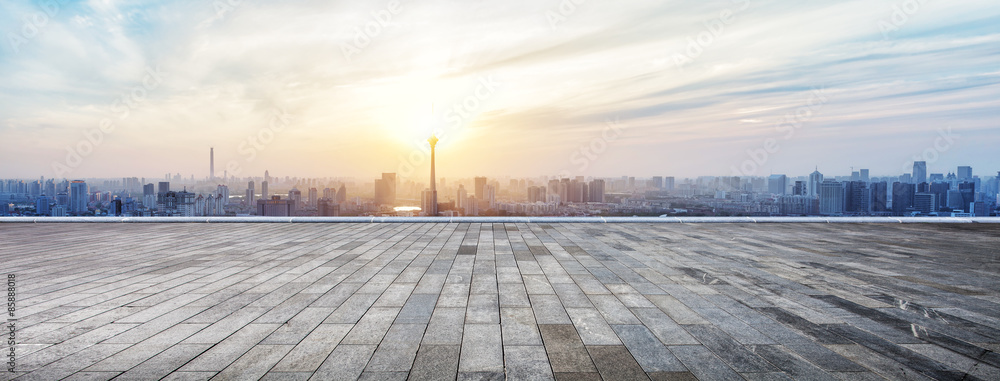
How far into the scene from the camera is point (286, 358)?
447cm

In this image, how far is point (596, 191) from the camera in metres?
38.7

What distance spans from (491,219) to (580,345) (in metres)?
12.7

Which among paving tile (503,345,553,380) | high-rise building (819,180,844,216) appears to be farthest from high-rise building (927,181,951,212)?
paving tile (503,345,553,380)

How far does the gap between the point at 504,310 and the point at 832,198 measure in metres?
31.4

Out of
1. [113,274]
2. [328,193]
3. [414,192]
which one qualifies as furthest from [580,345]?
[414,192]

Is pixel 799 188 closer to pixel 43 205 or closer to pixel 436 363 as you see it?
pixel 436 363

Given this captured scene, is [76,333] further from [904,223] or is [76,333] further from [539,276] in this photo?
[904,223]

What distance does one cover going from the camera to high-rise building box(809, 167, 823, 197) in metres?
31.6

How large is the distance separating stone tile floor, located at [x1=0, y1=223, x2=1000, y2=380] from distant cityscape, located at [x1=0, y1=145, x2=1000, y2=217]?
8.85 metres

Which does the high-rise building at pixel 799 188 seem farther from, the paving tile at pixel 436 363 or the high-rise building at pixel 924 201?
the paving tile at pixel 436 363

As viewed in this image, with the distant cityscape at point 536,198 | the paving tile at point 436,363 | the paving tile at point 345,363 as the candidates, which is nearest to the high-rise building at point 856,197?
→ the distant cityscape at point 536,198

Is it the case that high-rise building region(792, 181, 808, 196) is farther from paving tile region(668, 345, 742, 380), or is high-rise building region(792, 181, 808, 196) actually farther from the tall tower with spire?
paving tile region(668, 345, 742, 380)

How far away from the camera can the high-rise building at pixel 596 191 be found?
127ft

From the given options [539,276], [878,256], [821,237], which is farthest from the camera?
[821,237]
